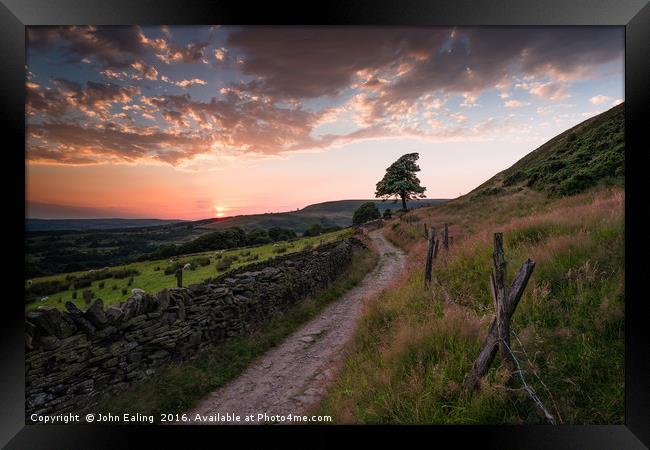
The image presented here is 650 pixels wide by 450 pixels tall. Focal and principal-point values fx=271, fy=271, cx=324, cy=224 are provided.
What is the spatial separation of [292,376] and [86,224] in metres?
4.50

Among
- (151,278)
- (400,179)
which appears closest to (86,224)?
(151,278)

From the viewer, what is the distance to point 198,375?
15.8ft

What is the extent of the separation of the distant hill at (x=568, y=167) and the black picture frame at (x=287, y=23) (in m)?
3.03

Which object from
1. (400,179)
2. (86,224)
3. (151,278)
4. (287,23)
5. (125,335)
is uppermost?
(287,23)

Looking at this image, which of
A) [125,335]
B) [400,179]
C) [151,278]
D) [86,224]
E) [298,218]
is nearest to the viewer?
[125,335]

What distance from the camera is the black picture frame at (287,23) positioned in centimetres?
339

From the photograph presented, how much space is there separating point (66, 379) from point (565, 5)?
26.7 ft

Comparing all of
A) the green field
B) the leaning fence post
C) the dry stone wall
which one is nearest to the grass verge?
the dry stone wall

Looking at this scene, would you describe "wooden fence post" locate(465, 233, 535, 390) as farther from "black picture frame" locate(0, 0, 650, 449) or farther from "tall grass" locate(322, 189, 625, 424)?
"black picture frame" locate(0, 0, 650, 449)

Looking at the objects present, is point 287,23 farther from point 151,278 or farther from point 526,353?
point 151,278

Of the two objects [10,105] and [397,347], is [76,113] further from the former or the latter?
[397,347]

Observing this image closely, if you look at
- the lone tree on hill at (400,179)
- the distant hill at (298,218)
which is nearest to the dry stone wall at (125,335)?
the distant hill at (298,218)

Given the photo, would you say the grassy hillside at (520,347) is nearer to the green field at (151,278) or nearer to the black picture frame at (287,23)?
the black picture frame at (287,23)

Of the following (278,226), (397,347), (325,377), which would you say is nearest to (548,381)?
(397,347)
